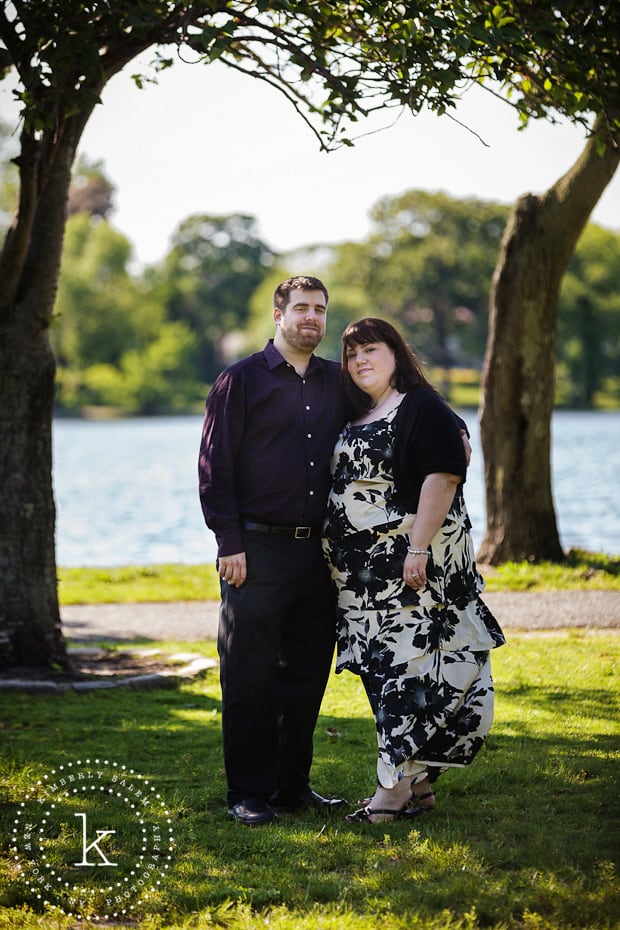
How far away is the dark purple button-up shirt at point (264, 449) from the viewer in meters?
5.09

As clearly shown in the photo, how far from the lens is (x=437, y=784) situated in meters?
5.48

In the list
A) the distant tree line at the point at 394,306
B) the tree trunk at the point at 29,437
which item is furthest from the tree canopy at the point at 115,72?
the distant tree line at the point at 394,306

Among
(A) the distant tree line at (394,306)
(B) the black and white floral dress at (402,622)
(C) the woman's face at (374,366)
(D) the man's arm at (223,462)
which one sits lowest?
(B) the black and white floral dress at (402,622)

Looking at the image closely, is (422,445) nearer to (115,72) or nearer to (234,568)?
(234,568)

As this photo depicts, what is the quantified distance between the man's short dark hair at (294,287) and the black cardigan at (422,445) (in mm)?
725

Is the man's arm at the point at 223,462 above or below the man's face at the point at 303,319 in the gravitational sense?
below

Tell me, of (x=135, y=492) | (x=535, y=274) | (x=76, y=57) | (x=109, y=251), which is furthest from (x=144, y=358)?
(x=76, y=57)

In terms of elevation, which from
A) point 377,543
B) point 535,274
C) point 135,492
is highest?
point 535,274

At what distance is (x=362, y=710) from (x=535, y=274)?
23.3 ft

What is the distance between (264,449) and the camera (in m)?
5.19

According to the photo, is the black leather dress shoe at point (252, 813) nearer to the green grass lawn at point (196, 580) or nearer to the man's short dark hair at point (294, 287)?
the man's short dark hair at point (294, 287)

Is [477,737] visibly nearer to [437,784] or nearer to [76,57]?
[437,784]

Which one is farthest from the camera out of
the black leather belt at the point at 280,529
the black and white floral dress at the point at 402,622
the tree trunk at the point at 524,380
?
the tree trunk at the point at 524,380

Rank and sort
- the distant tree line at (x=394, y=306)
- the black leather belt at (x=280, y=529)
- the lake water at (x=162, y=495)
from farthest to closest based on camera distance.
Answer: the distant tree line at (x=394, y=306) → the lake water at (x=162, y=495) → the black leather belt at (x=280, y=529)
